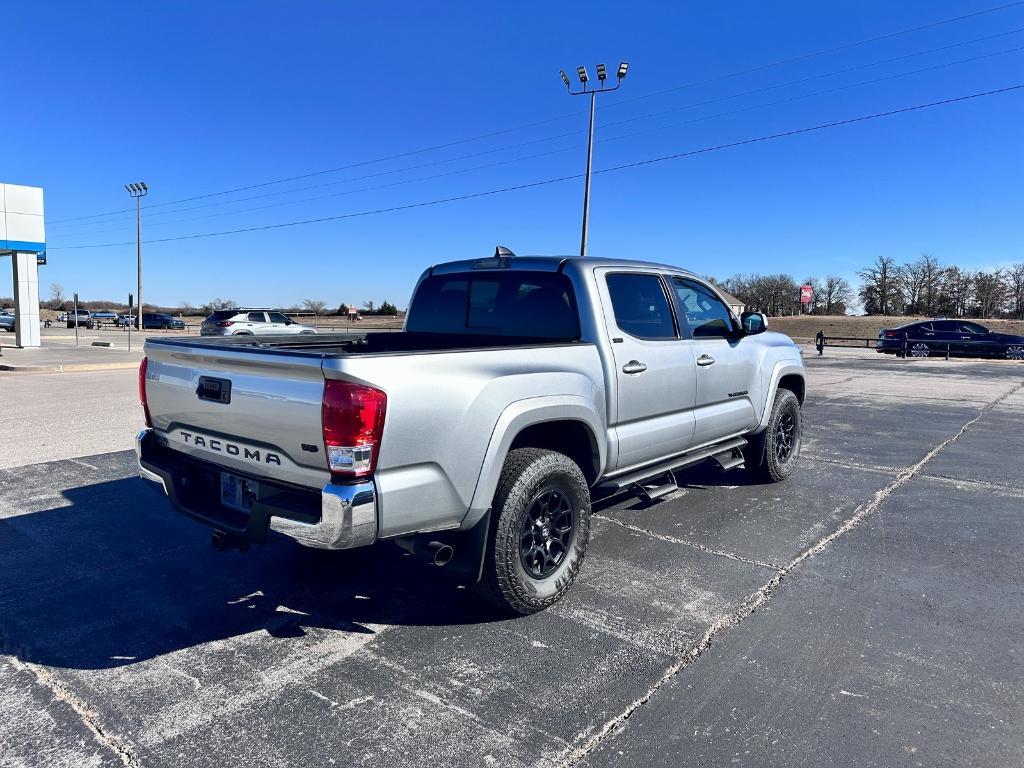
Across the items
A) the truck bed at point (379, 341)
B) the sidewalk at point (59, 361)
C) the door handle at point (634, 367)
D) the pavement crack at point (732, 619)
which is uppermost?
the truck bed at point (379, 341)

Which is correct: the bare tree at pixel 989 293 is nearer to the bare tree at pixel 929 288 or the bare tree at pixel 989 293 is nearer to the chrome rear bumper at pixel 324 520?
the bare tree at pixel 929 288

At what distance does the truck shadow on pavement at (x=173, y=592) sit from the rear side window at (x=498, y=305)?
1.64 m

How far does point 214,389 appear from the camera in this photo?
10.7ft

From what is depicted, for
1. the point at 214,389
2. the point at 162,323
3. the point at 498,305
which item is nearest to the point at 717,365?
the point at 498,305

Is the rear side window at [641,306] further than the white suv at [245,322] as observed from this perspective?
No

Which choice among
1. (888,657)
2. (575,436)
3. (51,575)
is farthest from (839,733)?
(51,575)

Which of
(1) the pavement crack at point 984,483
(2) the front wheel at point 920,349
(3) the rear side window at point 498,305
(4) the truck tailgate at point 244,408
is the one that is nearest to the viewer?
(4) the truck tailgate at point 244,408

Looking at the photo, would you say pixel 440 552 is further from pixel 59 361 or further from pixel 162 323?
pixel 162 323

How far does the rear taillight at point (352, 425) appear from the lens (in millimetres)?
2697

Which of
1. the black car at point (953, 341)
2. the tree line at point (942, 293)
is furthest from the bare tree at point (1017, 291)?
the black car at point (953, 341)

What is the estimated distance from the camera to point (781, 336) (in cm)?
629

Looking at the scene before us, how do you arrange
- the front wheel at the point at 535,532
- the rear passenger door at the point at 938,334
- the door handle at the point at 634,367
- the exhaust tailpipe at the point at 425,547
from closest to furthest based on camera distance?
the exhaust tailpipe at the point at 425,547 → the front wheel at the point at 535,532 → the door handle at the point at 634,367 → the rear passenger door at the point at 938,334

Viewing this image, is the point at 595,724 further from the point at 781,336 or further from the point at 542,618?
the point at 781,336

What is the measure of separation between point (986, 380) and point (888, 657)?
17.1m
